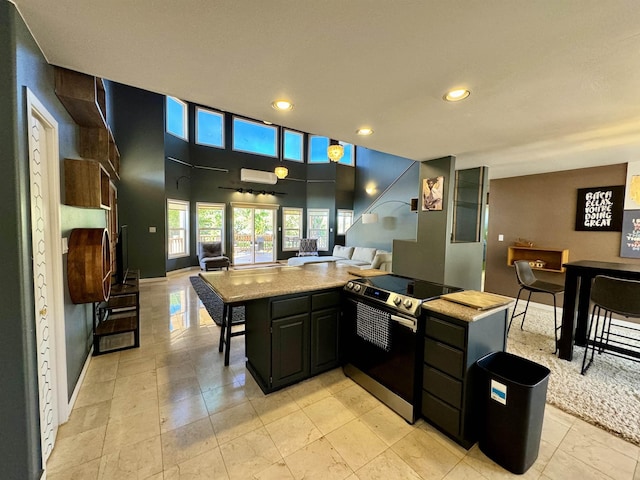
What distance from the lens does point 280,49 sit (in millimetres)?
1463

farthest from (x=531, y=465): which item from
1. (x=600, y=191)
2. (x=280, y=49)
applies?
(x=600, y=191)

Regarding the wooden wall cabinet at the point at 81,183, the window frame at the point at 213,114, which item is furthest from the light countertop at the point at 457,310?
the window frame at the point at 213,114

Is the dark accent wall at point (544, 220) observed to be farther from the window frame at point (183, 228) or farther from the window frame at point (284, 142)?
the window frame at point (183, 228)

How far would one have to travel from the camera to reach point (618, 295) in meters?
2.29

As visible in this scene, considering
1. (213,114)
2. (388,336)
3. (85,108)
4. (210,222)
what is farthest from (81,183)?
(213,114)

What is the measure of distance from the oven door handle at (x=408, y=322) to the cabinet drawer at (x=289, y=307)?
0.72 metres

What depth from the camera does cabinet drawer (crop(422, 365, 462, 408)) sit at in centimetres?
162

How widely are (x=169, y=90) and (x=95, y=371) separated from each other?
257 centimetres

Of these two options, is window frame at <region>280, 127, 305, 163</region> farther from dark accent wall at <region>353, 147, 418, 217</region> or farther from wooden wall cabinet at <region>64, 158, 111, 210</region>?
wooden wall cabinet at <region>64, 158, 111, 210</region>

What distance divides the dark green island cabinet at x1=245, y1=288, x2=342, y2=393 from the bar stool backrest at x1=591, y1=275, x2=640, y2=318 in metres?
2.41

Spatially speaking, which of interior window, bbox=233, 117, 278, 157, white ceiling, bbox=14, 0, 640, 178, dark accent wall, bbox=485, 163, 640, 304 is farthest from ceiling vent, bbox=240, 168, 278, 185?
dark accent wall, bbox=485, 163, 640, 304

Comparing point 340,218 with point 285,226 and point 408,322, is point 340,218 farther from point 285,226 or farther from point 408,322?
point 408,322

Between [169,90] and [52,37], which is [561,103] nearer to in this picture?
[169,90]

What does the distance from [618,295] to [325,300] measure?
2581mm
